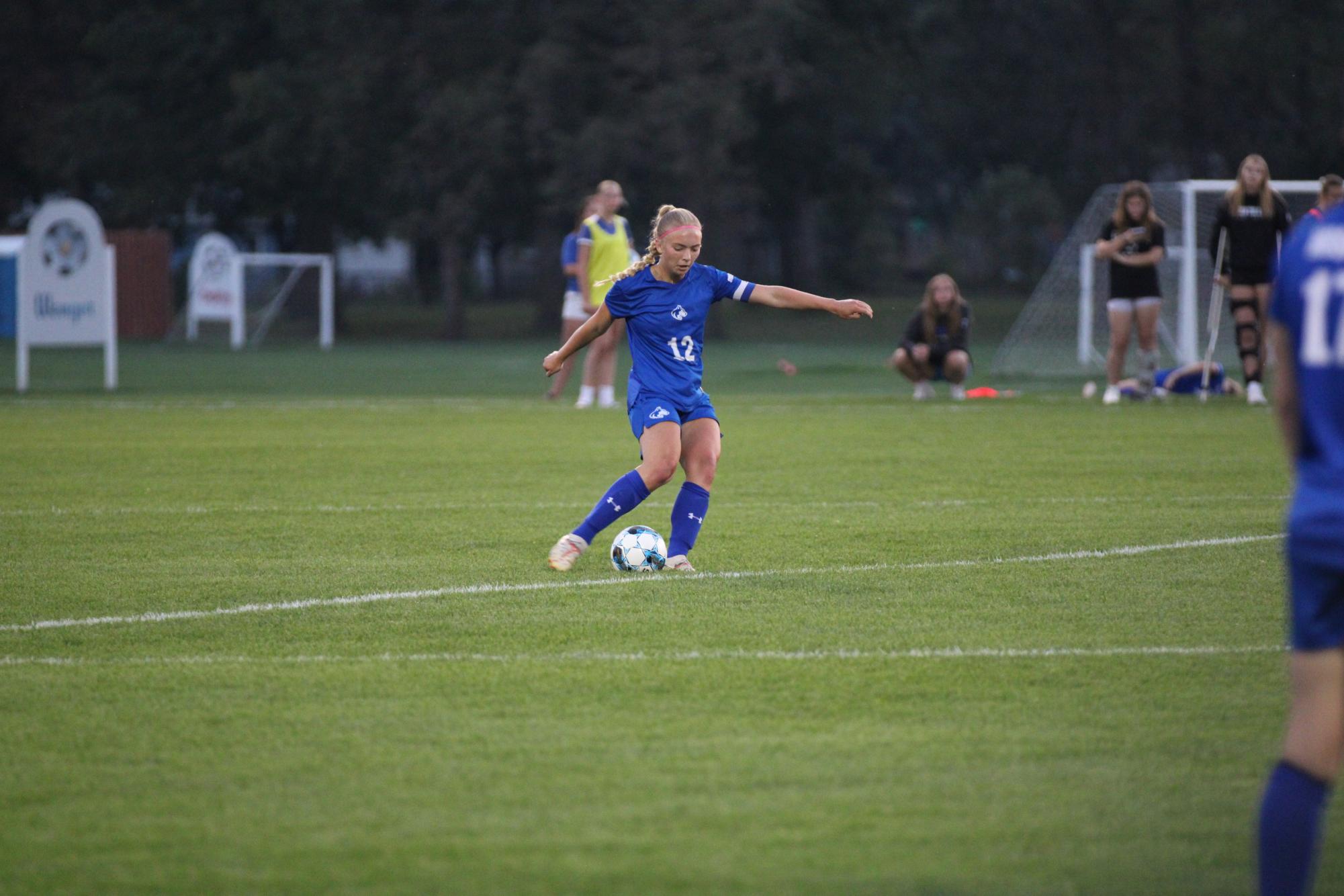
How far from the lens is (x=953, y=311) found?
18.4 m

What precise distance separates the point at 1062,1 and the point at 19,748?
162 feet

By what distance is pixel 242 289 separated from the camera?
130 feet

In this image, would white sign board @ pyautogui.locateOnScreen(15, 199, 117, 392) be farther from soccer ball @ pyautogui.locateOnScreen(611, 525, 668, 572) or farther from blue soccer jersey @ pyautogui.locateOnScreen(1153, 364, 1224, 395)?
soccer ball @ pyautogui.locateOnScreen(611, 525, 668, 572)

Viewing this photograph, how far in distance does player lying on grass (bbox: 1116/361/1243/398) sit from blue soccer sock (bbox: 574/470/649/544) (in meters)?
11.4

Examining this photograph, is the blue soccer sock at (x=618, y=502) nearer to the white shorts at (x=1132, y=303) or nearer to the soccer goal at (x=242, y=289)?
the white shorts at (x=1132, y=303)

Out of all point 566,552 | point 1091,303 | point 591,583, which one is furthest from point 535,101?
point 591,583

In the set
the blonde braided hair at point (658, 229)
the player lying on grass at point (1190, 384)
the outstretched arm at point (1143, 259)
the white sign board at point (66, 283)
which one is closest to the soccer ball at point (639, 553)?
the blonde braided hair at point (658, 229)

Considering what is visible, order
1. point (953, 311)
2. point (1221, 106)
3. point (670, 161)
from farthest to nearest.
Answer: point (1221, 106)
point (670, 161)
point (953, 311)

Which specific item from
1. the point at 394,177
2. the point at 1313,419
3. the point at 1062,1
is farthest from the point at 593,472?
the point at 1062,1

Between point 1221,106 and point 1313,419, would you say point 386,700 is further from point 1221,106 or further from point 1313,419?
point 1221,106

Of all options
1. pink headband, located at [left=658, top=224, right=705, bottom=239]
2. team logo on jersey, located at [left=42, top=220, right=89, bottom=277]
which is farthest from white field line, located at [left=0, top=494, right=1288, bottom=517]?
team logo on jersey, located at [left=42, top=220, right=89, bottom=277]

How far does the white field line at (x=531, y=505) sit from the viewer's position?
10.2 m

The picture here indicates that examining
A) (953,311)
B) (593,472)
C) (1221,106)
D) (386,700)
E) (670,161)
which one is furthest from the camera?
(1221,106)

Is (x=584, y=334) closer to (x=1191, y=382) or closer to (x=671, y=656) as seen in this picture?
(x=671, y=656)
